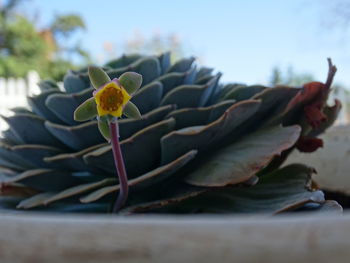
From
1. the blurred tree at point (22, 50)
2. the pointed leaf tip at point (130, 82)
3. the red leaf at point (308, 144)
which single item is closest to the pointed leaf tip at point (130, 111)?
the pointed leaf tip at point (130, 82)

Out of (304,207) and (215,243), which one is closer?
(215,243)

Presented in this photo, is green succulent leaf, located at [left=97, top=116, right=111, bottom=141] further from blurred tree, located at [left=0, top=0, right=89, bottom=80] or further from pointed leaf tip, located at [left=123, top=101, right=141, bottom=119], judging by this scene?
blurred tree, located at [left=0, top=0, right=89, bottom=80]

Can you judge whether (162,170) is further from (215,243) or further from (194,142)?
(215,243)

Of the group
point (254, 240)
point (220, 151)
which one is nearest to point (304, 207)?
point (220, 151)

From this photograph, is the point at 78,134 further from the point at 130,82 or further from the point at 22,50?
the point at 22,50

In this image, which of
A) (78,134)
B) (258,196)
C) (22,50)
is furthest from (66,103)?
(22,50)

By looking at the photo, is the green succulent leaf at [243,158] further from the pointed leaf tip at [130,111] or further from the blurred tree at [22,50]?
the blurred tree at [22,50]
